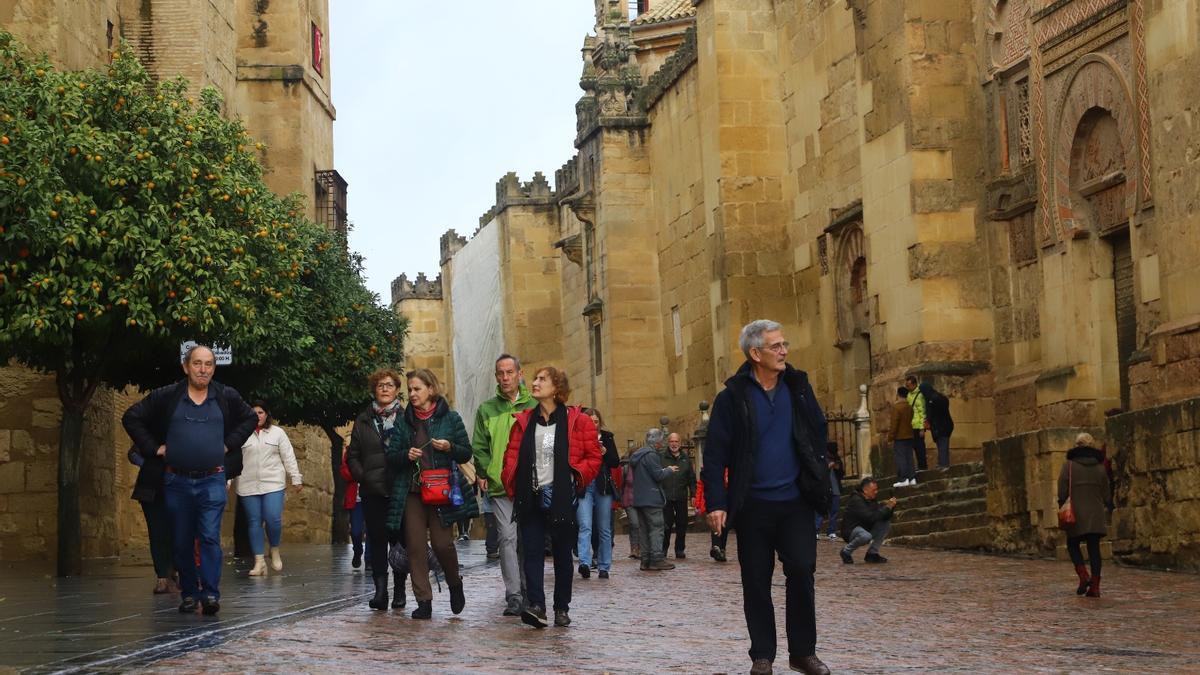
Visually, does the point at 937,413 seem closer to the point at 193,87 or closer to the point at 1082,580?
the point at 1082,580

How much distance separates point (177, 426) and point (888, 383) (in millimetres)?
16782

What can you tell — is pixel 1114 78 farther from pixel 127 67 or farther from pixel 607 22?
pixel 607 22

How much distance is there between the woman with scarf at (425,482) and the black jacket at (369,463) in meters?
0.49

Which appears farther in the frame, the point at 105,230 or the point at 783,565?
the point at 105,230

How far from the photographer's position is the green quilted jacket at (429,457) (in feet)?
44.0

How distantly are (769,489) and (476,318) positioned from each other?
5275cm

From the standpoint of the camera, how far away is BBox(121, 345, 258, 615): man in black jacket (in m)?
13.3

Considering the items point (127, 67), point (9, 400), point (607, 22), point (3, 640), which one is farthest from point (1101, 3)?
point (607, 22)

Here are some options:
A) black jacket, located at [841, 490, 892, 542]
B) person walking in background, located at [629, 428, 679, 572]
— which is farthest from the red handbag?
black jacket, located at [841, 490, 892, 542]

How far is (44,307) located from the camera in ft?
68.4

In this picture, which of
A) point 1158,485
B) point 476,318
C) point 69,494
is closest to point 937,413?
point 1158,485

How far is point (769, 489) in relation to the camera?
9773 millimetres

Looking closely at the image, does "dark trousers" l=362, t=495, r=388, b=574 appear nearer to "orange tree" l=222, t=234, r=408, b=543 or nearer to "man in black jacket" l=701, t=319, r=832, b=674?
"man in black jacket" l=701, t=319, r=832, b=674

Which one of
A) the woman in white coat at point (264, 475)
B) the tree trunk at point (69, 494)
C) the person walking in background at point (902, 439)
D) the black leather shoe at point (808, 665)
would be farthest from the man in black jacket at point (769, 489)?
the person walking in background at point (902, 439)
